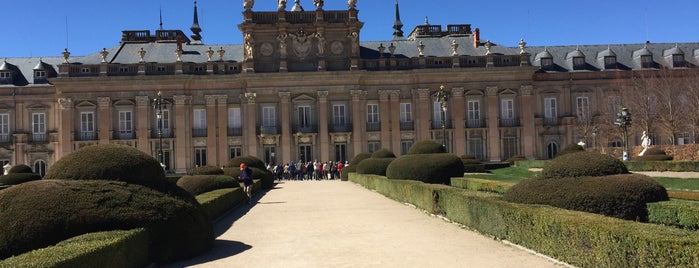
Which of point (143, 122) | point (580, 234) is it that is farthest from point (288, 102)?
point (580, 234)

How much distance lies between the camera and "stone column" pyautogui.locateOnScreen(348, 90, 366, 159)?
5234 cm

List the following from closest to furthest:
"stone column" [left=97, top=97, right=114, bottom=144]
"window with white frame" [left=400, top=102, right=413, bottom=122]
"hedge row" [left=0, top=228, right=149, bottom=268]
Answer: "hedge row" [left=0, top=228, right=149, bottom=268]
"stone column" [left=97, top=97, right=114, bottom=144]
"window with white frame" [left=400, top=102, right=413, bottom=122]

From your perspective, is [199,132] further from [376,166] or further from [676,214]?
[676,214]

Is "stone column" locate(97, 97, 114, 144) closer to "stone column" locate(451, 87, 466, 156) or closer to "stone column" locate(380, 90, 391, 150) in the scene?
"stone column" locate(380, 90, 391, 150)

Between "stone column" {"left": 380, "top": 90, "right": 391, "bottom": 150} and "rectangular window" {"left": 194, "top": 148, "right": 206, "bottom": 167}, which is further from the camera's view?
"stone column" {"left": 380, "top": 90, "right": 391, "bottom": 150}

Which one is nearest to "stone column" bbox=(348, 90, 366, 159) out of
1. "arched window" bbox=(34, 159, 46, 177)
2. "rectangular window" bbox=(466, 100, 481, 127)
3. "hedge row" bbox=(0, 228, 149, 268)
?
"rectangular window" bbox=(466, 100, 481, 127)

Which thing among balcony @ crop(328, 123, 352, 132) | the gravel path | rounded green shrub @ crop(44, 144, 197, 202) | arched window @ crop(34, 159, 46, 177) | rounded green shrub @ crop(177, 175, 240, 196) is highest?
balcony @ crop(328, 123, 352, 132)

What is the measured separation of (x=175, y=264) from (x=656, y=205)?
337 inches

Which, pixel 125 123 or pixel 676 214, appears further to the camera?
pixel 125 123

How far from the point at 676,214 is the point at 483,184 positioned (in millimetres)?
9762

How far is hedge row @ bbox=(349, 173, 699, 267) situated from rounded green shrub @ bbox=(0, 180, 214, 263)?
5.31 metres

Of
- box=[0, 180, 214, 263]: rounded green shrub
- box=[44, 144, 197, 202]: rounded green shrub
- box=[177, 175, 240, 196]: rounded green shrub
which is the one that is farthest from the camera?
box=[177, 175, 240, 196]: rounded green shrub

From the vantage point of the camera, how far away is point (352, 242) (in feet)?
40.7

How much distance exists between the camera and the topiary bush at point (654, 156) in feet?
118
